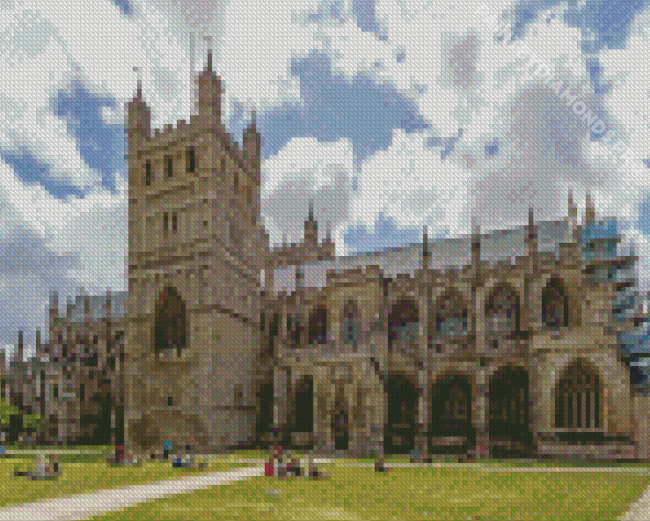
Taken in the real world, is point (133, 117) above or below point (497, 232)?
above

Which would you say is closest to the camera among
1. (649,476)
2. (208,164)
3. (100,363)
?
(649,476)

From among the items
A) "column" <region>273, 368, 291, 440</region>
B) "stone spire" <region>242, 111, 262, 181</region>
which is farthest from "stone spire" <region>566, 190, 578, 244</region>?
"stone spire" <region>242, 111, 262, 181</region>

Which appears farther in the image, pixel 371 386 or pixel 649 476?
pixel 371 386

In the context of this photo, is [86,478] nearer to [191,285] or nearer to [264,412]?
[191,285]

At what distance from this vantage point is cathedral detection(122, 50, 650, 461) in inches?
1435

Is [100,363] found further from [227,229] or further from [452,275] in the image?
[452,275]

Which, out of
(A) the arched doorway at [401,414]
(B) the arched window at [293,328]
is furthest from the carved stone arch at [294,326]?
(A) the arched doorway at [401,414]

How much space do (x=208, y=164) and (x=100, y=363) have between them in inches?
962

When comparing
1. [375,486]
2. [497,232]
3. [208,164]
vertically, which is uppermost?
[208,164]

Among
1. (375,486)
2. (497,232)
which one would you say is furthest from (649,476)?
(497,232)

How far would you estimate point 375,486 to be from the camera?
22.5 metres

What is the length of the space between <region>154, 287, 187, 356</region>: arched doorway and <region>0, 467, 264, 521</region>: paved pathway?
66.8 ft

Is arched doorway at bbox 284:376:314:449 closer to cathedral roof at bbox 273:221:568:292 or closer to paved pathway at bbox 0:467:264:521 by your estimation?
cathedral roof at bbox 273:221:568:292

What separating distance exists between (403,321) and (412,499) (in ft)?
87.9
